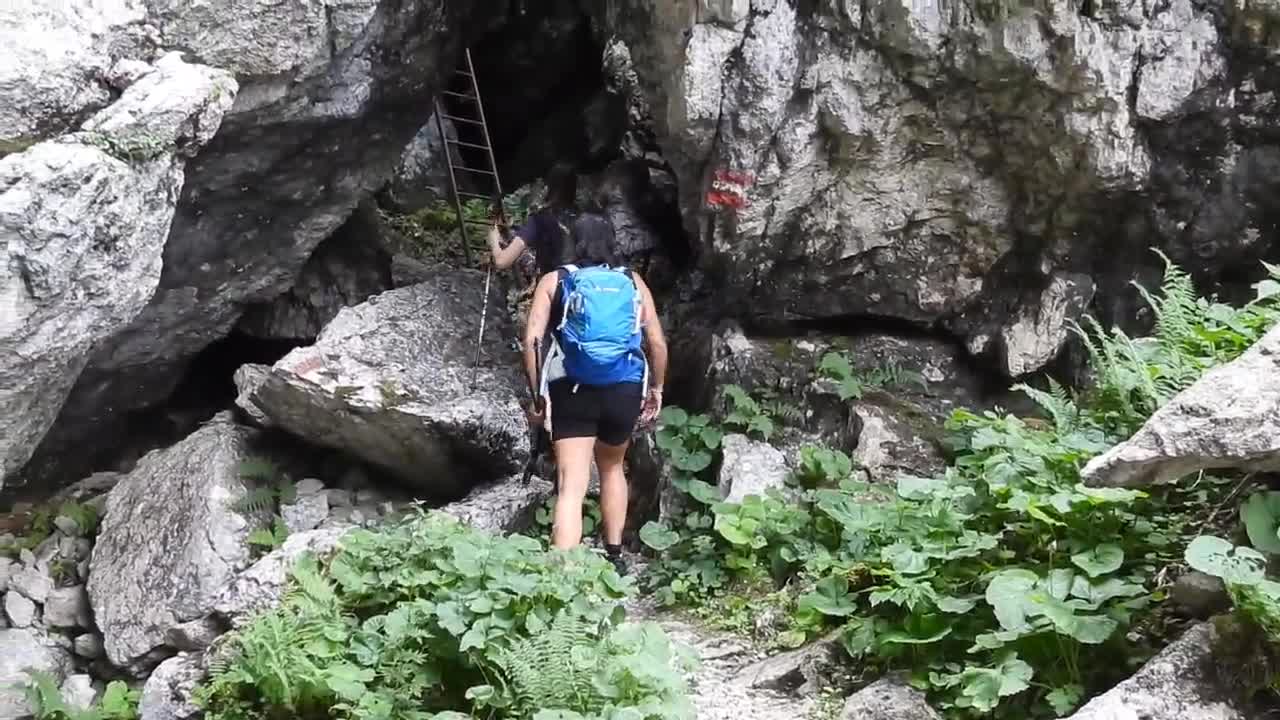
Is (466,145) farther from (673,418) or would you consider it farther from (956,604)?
(956,604)

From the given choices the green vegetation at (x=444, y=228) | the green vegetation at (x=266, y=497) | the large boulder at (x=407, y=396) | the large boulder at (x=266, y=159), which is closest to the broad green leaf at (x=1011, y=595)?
the large boulder at (x=407, y=396)

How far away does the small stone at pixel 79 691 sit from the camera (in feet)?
20.0

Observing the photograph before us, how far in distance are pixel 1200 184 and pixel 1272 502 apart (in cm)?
403

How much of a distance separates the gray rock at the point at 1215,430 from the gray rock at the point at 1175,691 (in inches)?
22.4

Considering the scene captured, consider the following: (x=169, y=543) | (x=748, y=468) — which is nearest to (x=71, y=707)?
(x=169, y=543)

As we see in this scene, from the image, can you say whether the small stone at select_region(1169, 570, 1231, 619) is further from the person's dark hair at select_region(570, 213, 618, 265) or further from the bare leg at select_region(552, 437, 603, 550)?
the person's dark hair at select_region(570, 213, 618, 265)

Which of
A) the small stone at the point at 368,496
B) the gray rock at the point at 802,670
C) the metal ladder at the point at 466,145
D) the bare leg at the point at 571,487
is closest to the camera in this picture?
the gray rock at the point at 802,670

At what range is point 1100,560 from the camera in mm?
3799

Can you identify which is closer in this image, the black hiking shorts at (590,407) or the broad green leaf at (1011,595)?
the broad green leaf at (1011,595)

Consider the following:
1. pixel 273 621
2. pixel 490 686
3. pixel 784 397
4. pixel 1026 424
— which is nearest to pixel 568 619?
pixel 490 686

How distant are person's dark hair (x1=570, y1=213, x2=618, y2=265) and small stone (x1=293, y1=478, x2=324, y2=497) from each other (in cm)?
275

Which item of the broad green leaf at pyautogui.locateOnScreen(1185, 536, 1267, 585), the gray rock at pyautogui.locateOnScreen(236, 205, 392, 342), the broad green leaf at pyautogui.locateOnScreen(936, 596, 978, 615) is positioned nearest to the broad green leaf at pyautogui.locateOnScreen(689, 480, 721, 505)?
the broad green leaf at pyautogui.locateOnScreen(936, 596, 978, 615)

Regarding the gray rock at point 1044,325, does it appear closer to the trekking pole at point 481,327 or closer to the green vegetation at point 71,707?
the trekking pole at point 481,327

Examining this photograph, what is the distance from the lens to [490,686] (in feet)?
13.1
